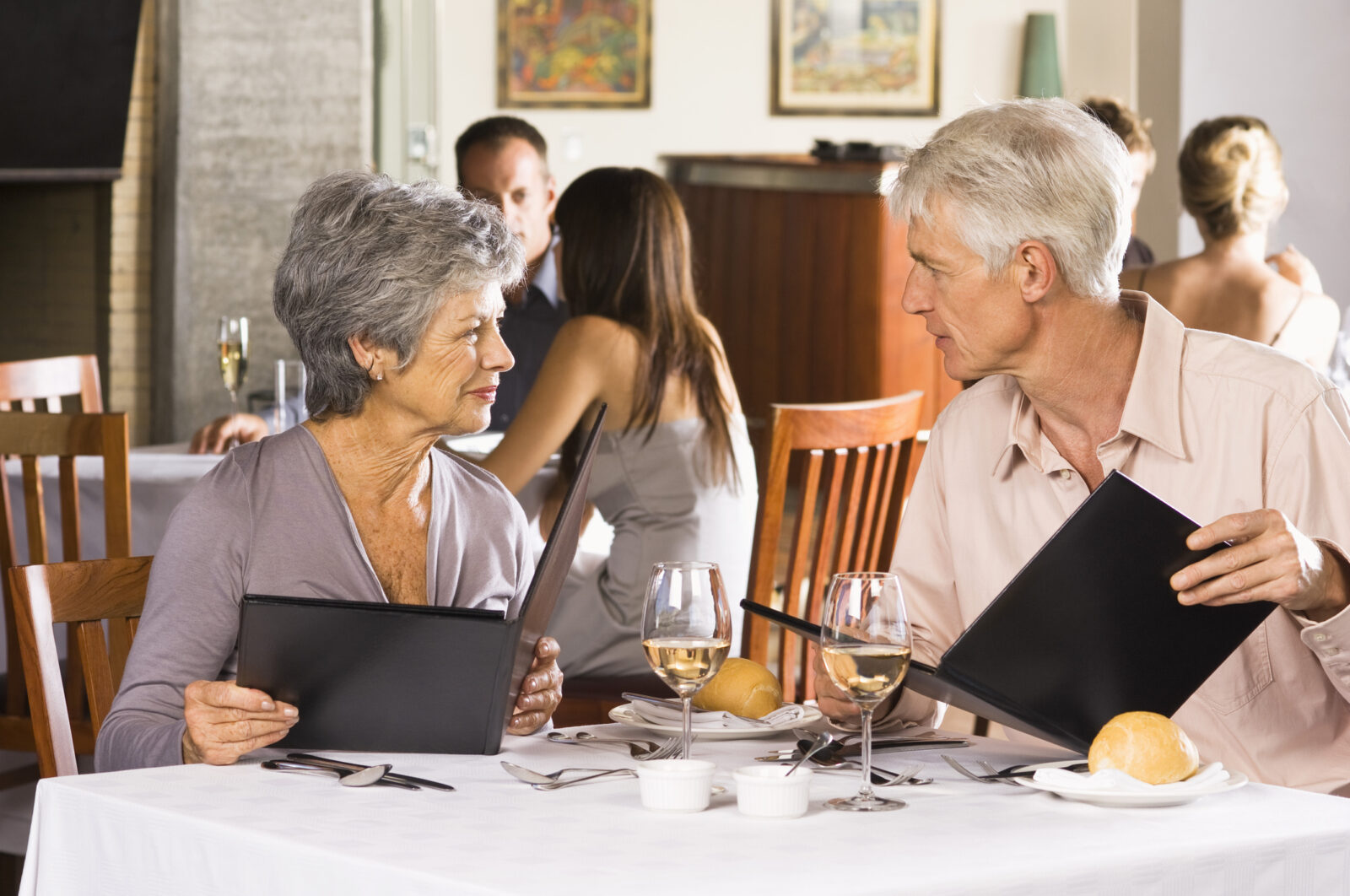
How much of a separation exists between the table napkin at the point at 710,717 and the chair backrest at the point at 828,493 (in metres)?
0.95

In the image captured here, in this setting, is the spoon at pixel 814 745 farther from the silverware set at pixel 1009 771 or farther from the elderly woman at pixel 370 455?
the elderly woman at pixel 370 455

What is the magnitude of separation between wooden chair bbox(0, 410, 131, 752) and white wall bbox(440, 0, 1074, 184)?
7297 millimetres

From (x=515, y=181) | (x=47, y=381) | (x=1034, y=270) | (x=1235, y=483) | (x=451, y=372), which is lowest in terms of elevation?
(x=47, y=381)

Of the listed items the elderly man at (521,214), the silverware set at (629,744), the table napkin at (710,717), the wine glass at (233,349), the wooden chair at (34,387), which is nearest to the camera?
the silverware set at (629,744)

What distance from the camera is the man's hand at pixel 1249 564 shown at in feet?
4.64

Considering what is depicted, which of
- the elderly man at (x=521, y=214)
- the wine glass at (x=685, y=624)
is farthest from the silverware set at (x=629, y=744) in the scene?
the elderly man at (x=521, y=214)

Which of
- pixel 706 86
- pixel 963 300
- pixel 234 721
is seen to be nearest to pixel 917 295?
pixel 963 300

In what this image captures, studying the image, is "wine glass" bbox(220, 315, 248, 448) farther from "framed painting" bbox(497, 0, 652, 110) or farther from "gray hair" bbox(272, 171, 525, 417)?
"framed painting" bbox(497, 0, 652, 110)

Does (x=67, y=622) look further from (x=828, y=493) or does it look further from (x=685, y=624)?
(x=828, y=493)

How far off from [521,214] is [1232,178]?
174cm

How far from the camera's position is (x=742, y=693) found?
5.50 feet

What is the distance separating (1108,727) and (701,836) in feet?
1.23

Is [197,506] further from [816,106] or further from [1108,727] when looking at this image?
[816,106]

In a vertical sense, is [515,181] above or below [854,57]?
below
